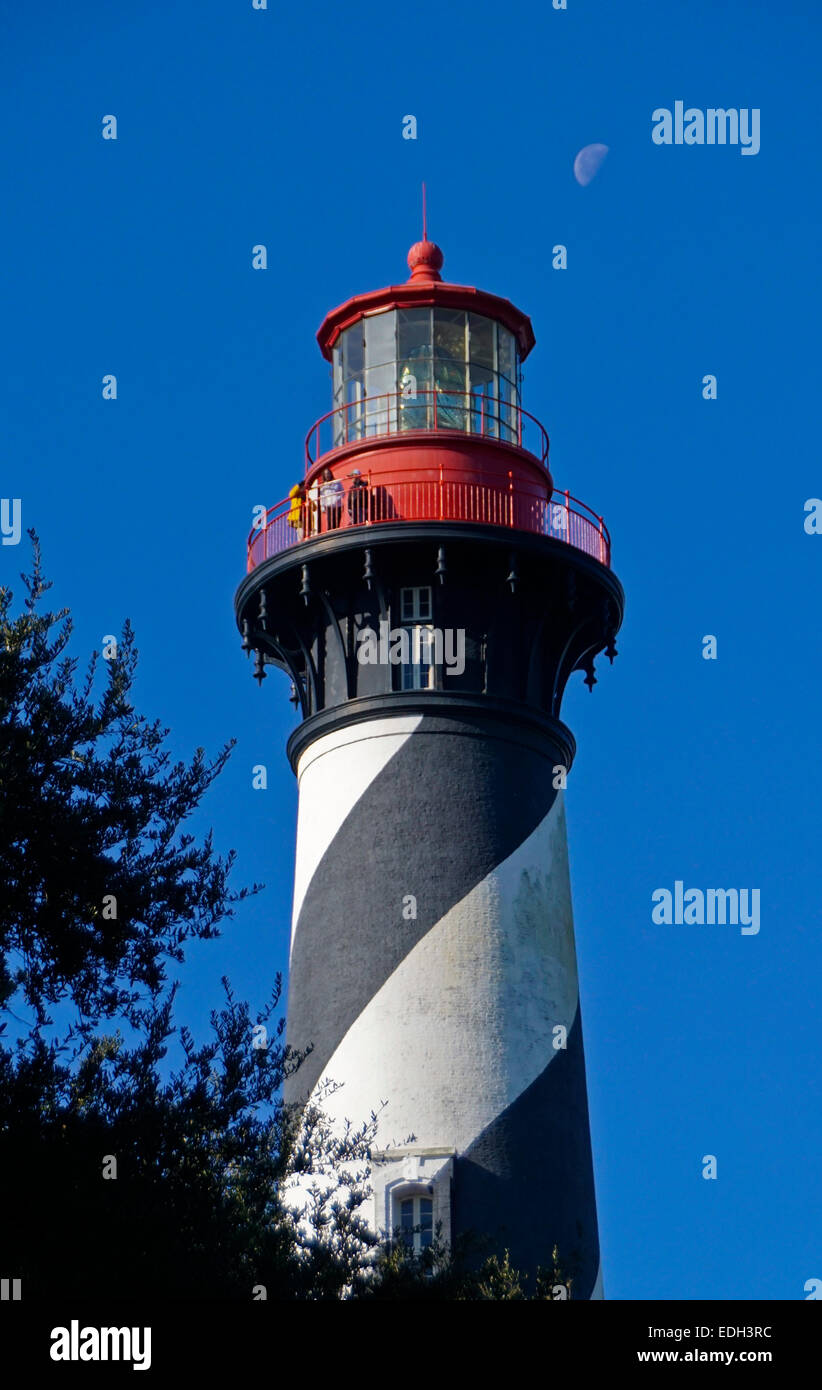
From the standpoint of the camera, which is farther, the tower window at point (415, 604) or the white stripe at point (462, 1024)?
the tower window at point (415, 604)

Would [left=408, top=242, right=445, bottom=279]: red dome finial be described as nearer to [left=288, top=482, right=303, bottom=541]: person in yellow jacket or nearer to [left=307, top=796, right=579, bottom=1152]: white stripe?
[left=288, top=482, right=303, bottom=541]: person in yellow jacket

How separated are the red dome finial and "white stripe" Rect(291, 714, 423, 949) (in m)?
6.84

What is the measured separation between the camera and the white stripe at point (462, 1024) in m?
25.3

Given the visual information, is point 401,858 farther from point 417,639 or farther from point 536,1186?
point 536,1186

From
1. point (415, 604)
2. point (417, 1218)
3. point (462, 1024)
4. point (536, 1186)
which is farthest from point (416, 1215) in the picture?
point (415, 604)

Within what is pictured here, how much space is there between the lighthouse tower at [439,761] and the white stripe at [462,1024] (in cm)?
3

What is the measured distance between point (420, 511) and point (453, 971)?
232 inches

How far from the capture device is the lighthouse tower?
25.3 m

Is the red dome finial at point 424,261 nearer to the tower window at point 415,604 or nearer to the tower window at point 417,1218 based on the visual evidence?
the tower window at point 415,604

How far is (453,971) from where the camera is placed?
25875mm

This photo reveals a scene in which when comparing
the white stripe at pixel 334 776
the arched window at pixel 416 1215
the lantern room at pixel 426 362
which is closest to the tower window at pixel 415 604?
the white stripe at pixel 334 776

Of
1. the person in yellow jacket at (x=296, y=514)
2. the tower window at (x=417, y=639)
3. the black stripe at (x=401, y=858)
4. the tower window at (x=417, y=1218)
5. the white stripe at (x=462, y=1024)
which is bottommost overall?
the tower window at (x=417, y=1218)
